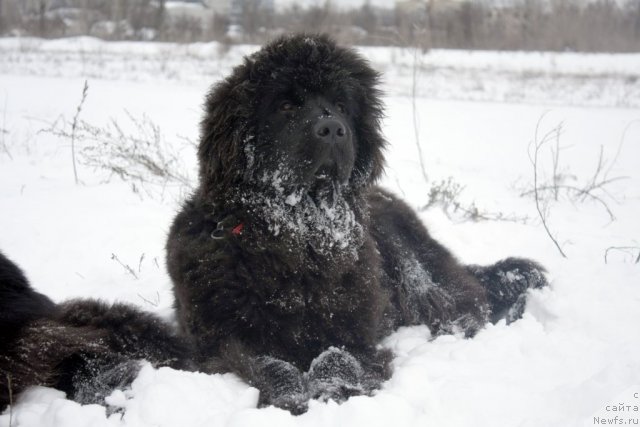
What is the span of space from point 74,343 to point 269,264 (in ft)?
3.60

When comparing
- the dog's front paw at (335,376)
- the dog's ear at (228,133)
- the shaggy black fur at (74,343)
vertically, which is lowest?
the dog's front paw at (335,376)

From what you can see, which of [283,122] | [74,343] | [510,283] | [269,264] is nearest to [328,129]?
[283,122]

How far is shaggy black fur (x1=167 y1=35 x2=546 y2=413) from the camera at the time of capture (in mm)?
3004

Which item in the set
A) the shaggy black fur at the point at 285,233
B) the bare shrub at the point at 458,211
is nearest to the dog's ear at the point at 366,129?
the shaggy black fur at the point at 285,233

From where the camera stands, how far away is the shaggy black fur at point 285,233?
3.00 metres

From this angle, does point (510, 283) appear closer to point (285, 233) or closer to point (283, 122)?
point (285, 233)

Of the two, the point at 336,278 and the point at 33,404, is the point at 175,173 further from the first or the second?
the point at 33,404

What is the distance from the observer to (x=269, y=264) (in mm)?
3092

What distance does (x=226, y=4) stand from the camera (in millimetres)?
43406

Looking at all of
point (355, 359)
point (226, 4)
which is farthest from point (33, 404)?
point (226, 4)

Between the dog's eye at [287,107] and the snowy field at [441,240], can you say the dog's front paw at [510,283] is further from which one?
the dog's eye at [287,107]

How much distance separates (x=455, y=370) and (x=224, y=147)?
1.84 m

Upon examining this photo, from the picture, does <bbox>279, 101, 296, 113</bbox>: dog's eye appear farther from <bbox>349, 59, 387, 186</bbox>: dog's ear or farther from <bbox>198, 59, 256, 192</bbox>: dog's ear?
<bbox>349, 59, 387, 186</bbox>: dog's ear

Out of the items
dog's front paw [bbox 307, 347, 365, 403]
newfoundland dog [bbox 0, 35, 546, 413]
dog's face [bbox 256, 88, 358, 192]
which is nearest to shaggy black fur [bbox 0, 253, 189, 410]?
newfoundland dog [bbox 0, 35, 546, 413]
